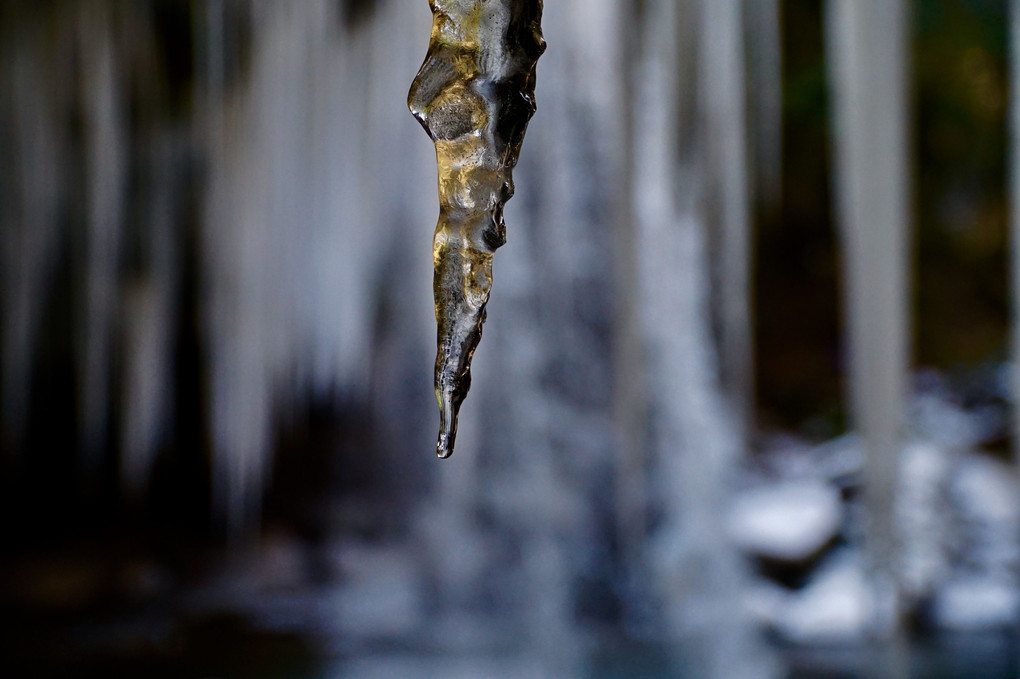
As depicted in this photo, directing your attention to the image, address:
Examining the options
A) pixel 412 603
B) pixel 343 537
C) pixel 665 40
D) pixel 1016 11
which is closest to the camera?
pixel 1016 11

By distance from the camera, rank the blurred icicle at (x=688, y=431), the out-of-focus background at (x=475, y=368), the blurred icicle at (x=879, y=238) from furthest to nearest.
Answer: the blurred icicle at (x=688, y=431) → the out-of-focus background at (x=475, y=368) → the blurred icicle at (x=879, y=238)

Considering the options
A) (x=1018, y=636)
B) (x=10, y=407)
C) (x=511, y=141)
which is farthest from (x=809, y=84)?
(x=511, y=141)

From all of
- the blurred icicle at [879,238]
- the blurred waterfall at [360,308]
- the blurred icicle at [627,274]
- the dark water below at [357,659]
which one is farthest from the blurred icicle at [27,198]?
the blurred icicle at [879,238]

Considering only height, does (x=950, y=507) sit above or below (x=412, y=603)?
above

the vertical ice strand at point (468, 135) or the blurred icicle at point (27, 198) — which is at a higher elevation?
the blurred icicle at point (27, 198)

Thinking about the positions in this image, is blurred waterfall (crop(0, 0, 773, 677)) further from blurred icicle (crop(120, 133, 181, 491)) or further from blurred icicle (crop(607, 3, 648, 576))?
blurred icicle (crop(607, 3, 648, 576))

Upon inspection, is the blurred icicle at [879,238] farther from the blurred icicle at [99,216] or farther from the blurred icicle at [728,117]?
the blurred icicle at [99,216]

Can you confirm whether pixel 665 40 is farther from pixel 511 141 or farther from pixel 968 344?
pixel 968 344
